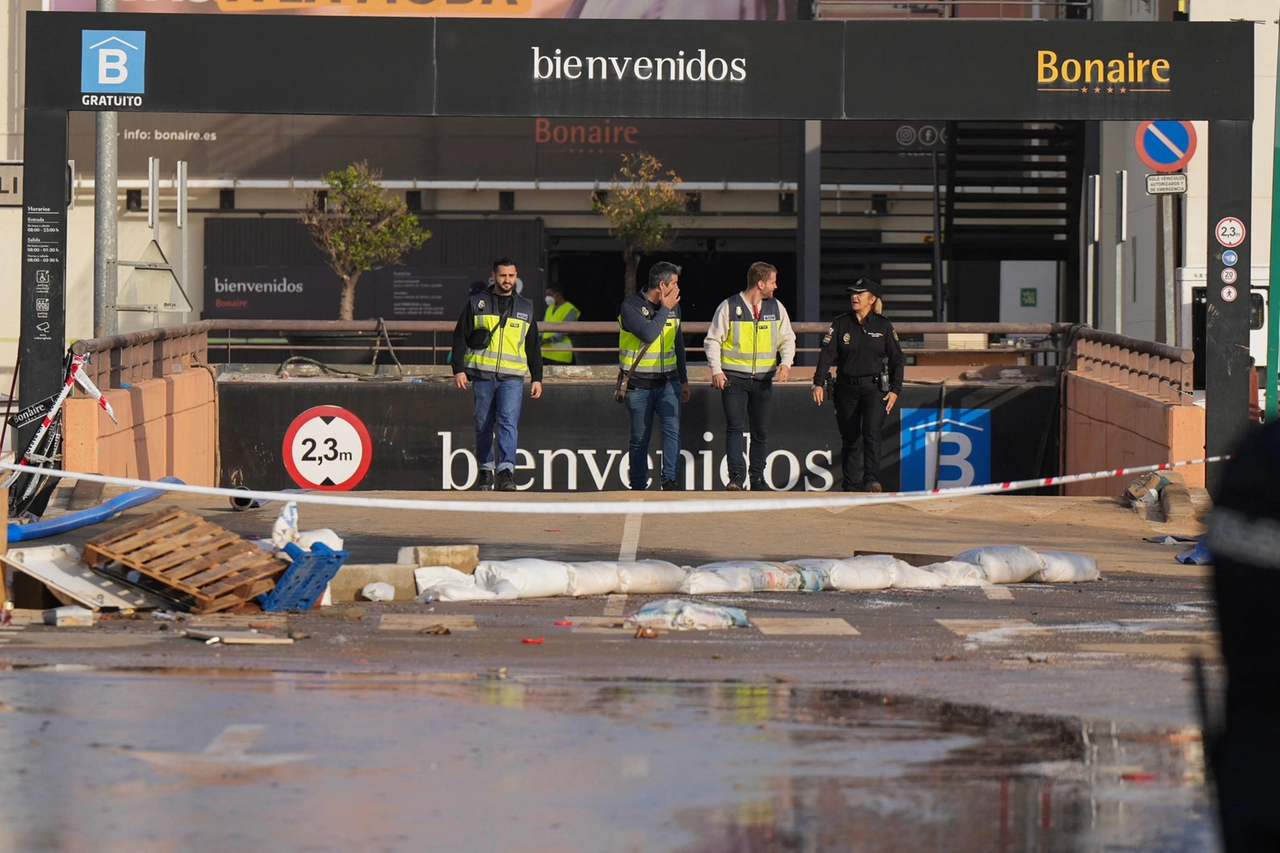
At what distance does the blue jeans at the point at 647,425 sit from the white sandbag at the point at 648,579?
591 cm

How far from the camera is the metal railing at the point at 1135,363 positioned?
48.5 feet

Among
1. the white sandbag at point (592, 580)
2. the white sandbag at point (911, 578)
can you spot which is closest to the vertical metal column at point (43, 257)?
the white sandbag at point (592, 580)

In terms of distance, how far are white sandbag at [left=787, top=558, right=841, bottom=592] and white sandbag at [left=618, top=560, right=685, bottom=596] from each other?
66 centimetres

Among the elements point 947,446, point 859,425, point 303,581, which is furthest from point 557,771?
point 947,446

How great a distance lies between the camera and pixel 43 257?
14562 mm

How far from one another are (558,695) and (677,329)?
9.24m

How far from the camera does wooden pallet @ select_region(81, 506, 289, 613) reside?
28.5 ft

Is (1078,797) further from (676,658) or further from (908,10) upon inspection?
(908,10)

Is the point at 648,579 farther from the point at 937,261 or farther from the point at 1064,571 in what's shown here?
the point at 937,261

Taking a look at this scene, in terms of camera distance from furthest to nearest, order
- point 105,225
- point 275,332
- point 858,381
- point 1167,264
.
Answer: point 275,332, point 105,225, point 1167,264, point 858,381

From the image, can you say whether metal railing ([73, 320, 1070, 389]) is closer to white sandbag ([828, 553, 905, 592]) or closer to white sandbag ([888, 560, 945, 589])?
white sandbag ([828, 553, 905, 592])

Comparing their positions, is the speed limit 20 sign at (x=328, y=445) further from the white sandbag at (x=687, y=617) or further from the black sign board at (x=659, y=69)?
the white sandbag at (x=687, y=617)

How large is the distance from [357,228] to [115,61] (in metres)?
17.4

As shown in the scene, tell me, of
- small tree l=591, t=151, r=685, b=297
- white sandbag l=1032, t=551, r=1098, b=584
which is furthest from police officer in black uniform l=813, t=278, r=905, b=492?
small tree l=591, t=151, r=685, b=297
